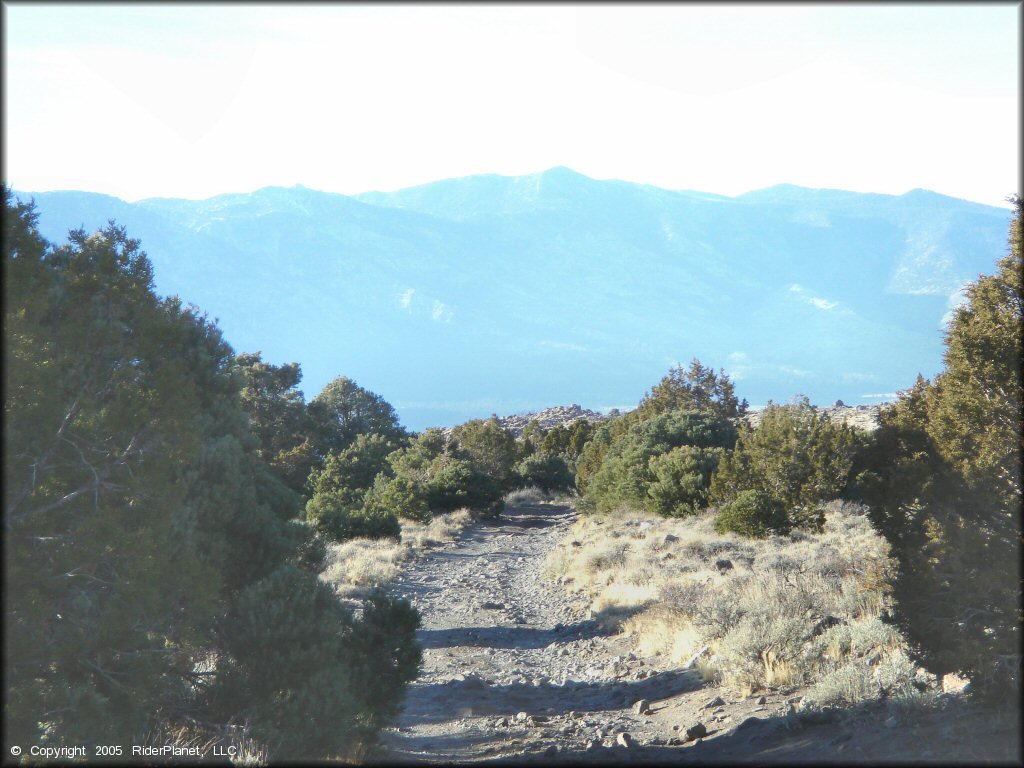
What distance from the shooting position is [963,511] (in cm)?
691

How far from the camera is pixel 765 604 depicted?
34.7 ft

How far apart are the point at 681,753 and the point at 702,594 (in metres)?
5.88

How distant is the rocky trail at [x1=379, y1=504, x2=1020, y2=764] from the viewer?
6113 mm

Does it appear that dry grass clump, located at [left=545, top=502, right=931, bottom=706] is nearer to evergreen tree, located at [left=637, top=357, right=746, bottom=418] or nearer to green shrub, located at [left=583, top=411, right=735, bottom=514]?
green shrub, located at [left=583, top=411, right=735, bottom=514]

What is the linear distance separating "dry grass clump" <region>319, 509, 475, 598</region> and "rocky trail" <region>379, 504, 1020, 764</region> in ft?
4.19

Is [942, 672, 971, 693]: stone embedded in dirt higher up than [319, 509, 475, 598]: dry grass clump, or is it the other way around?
[942, 672, 971, 693]: stone embedded in dirt

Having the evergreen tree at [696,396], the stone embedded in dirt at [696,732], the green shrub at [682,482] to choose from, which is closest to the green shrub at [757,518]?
the green shrub at [682,482]

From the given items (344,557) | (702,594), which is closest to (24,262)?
(702,594)

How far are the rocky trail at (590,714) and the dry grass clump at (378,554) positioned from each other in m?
1.28

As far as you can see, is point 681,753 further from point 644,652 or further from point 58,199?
point 58,199

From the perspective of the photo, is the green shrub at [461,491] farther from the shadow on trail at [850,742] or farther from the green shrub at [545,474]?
the shadow on trail at [850,742]

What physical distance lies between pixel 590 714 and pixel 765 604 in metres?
2.94

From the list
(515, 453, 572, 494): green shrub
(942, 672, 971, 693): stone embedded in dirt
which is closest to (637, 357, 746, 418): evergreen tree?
(515, 453, 572, 494): green shrub

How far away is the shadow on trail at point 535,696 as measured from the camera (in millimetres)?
9461
